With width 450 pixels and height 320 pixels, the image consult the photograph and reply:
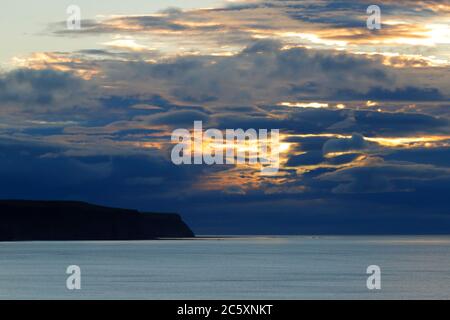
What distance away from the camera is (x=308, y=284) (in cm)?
13150

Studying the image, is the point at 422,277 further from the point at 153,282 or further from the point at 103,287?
the point at 103,287
